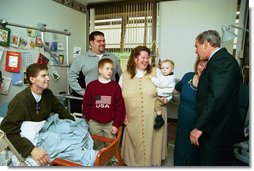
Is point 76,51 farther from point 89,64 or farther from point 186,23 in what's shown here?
point 186,23

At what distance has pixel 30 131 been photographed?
41.0 inches

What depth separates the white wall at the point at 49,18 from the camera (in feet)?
5.26

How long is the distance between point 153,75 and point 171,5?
3.68 ft

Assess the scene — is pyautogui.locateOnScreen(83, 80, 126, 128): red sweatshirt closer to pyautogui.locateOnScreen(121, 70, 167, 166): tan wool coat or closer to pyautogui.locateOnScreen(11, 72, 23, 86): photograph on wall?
pyautogui.locateOnScreen(121, 70, 167, 166): tan wool coat

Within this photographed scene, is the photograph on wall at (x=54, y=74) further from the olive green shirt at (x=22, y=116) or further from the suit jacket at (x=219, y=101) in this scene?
the suit jacket at (x=219, y=101)

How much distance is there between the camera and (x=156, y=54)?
2.27 metres

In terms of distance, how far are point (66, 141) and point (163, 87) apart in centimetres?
70

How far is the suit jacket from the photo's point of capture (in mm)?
969

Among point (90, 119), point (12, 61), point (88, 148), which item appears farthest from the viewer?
point (12, 61)

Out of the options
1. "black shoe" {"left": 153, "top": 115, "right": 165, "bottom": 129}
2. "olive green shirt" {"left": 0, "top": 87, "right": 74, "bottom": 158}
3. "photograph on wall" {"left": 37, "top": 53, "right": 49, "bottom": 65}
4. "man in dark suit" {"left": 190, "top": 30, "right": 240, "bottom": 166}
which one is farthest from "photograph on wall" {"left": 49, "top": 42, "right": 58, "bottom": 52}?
"man in dark suit" {"left": 190, "top": 30, "right": 240, "bottom": 166}

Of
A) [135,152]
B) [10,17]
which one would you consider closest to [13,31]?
[10,17]

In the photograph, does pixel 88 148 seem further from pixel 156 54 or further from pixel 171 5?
pixel 171 5

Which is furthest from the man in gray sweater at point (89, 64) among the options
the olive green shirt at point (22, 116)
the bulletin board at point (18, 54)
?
the olive green shirt at point (22, 116)

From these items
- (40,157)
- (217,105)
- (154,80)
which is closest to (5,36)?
(40,157)
